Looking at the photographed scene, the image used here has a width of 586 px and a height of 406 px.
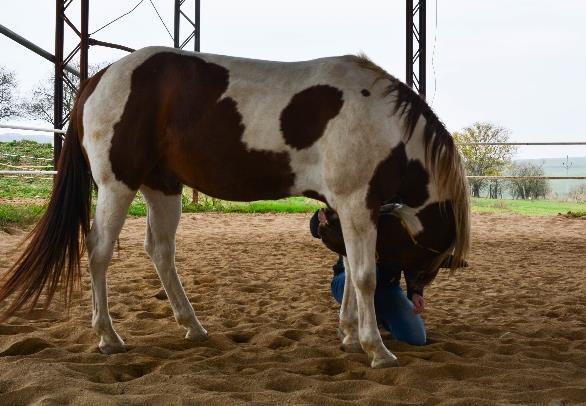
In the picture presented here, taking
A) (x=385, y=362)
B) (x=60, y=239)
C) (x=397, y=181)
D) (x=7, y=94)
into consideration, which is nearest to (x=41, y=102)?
(x=7, y=94)

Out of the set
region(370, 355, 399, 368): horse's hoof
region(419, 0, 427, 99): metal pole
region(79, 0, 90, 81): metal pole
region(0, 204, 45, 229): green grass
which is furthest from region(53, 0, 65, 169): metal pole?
region(370, 355, 399, 368): horse's hoof

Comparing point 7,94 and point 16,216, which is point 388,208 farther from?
point 7,94

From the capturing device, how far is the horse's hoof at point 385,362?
2.56 meters

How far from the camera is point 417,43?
40.4 ft

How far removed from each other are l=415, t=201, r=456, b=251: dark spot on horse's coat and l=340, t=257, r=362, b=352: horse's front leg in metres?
0.41

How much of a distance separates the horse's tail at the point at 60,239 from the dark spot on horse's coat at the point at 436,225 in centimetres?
161

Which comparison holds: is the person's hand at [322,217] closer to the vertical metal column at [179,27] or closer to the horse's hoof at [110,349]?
the horse's hoof at [110,349]

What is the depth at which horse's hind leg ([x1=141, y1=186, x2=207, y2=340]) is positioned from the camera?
3078 millimetres

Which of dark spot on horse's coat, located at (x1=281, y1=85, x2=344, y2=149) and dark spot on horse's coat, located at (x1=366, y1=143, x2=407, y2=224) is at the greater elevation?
dark spot on horse's coat, located at (x1=281, y1=85, x2=344, y2=149)

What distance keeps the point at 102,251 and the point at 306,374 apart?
3.64 feet

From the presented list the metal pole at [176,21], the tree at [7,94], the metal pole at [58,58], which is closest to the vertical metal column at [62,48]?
the metal pole at [58,58]

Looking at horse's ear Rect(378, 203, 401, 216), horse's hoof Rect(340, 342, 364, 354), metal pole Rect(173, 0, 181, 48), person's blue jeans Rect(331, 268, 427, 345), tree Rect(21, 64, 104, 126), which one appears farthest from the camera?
tree Rect(21, 64, 104, 126)

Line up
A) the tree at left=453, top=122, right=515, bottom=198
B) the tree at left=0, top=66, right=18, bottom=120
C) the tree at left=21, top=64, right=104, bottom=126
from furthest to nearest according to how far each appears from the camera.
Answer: the tree at left=21, top=64, right=104, bottom=126
the tree at left=0, top=66, right=18, bottom=120
the tree at left=453, top=122, right=515, bottom=198

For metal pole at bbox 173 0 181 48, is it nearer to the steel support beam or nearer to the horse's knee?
the steel support beam
